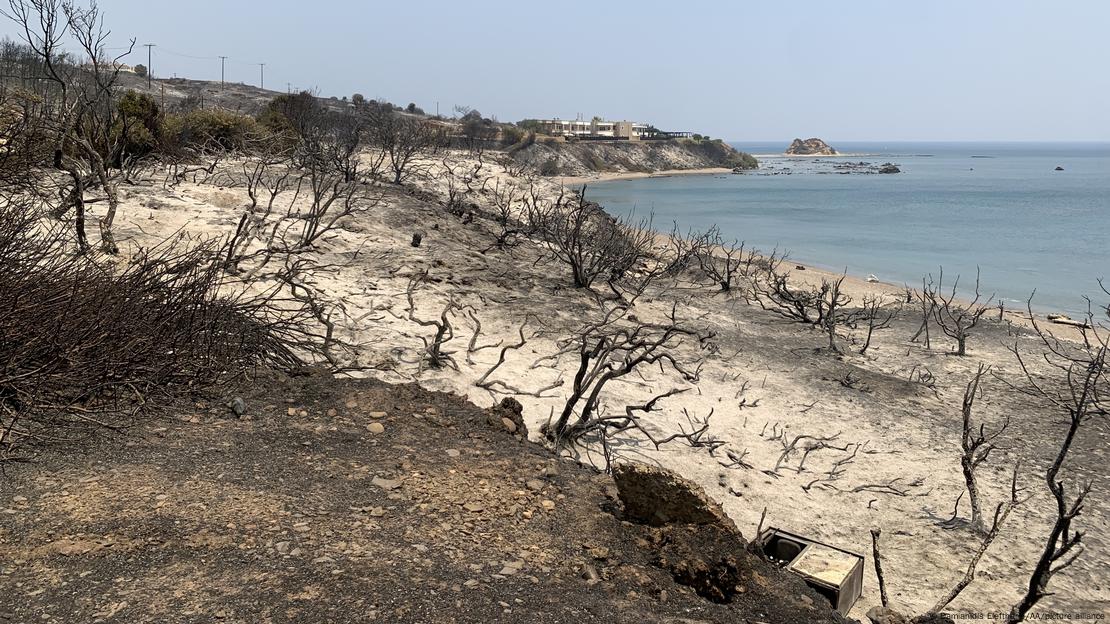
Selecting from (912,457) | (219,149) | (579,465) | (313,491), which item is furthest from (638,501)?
(219,149)

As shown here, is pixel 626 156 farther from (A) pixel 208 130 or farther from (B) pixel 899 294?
(B) pixel 899 294

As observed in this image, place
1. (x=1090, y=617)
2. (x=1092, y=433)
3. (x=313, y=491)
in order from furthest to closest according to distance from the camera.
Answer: (x=1092, y=433) < (x=1090, y=617) < (x=313, y=491)

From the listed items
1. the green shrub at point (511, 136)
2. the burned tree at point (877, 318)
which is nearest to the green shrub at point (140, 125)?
the burned tree at point (877, 318)

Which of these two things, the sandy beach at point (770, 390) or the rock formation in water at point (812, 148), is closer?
the sandy beach at point (770, 390)

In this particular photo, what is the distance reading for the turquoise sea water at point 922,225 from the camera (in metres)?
23.9

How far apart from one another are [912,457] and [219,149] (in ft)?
54.1

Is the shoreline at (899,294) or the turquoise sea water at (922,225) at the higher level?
the turquoise sea water at (922,225)

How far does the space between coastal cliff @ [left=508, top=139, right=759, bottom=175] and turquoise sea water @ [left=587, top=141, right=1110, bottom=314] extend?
201 inches

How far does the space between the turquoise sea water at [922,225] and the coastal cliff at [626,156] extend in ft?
16.8

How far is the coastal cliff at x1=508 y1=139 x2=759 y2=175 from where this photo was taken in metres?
65.8

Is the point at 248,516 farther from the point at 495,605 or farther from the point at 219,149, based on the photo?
the point at 219,149

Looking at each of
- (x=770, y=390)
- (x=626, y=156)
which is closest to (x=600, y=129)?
(x=626, y=156)

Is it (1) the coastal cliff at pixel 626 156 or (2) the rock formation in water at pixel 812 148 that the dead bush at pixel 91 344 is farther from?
(2) the rock formation in water at pixel 812 148

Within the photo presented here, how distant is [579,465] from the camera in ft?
18.4
